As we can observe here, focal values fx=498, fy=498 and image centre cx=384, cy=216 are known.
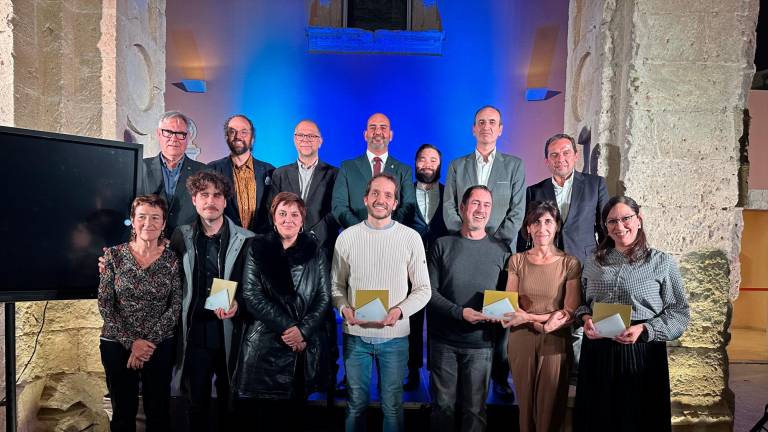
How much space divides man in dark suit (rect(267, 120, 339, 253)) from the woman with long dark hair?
1.72 m

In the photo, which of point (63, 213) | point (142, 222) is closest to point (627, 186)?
point (142, 222)

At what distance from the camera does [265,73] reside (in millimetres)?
7188

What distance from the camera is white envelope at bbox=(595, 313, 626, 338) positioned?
246 cm

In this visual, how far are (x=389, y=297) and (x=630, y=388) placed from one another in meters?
1.33

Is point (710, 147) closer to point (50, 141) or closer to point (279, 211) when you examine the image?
point (279, 211)

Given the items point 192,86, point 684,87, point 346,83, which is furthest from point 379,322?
point 192,86

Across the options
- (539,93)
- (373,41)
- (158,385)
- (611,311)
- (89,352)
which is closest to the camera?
(611,311)

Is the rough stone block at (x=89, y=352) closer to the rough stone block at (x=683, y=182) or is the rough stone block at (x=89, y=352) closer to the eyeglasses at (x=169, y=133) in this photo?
the eyeglasses at (x=169, y=133)

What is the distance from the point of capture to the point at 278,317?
2664mm

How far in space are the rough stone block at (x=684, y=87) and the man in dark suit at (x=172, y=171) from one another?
10.0ft

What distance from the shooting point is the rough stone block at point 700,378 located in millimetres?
3461

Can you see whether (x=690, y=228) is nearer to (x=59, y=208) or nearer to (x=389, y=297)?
(x=389, y=297)

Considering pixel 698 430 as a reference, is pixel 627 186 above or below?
above

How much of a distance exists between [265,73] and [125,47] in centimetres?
342
